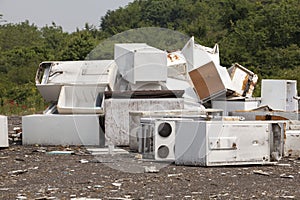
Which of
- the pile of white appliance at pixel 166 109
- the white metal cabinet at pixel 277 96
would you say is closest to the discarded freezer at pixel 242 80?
the pile of white appliance at pixel 166 109

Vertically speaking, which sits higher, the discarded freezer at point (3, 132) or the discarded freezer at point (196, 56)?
the discarded freezer at point (196, 56)

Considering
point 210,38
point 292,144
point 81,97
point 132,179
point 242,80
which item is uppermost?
point 210,38

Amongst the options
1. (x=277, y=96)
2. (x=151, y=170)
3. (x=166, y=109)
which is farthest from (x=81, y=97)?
(x=151, y=170)

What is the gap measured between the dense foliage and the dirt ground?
1010 cm

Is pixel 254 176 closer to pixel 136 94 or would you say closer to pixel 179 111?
pixel 179 111

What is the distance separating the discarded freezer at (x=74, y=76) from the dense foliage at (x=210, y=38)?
23.3 feet

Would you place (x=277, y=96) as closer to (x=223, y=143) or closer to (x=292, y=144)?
(x=292, y=144)

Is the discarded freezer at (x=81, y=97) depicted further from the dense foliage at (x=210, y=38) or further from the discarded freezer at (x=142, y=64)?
the dense foliage at (x=210, y=38)

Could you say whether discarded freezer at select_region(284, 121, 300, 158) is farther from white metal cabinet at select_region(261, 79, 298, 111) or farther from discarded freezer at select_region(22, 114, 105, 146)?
white metal cabinet at select_region(261, 79, 298, 111)

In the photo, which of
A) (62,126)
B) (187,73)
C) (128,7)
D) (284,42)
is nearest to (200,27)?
(284,42)

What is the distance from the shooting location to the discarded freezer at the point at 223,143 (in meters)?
6.88

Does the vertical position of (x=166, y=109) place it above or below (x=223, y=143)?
above

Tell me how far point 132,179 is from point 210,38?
2243 cm

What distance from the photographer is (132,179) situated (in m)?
6.07
